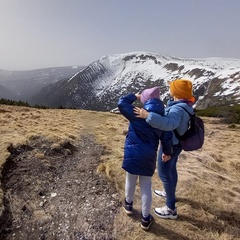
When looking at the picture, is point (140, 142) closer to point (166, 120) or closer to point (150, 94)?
point (166, 120)

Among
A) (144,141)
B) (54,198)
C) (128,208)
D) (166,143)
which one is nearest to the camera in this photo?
(144,141)

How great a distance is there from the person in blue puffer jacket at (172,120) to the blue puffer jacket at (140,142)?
23cm

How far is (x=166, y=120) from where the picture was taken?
4.77 metres

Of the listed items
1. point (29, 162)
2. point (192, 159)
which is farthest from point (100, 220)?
point (192, 159)

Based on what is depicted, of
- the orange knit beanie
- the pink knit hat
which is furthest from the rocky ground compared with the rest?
the orange knit beanie

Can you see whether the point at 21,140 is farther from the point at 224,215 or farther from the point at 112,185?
the point at 224,215

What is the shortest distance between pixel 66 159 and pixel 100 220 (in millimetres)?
4044

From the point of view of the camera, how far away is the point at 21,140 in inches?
404

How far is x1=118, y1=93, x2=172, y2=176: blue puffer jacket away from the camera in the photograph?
5.00 metres

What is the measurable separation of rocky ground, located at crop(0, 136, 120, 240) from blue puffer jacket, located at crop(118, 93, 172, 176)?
1.63 meters

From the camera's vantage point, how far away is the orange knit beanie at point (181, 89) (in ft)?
17.1

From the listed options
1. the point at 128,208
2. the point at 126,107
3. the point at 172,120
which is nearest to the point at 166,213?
the point at 128,208

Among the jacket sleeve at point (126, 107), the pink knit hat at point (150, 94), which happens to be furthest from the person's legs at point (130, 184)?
the pink knit hat at point (150, 94)

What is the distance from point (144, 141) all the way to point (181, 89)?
1.30 m
